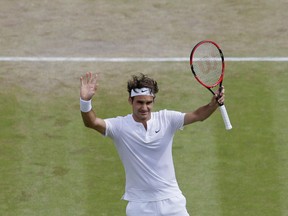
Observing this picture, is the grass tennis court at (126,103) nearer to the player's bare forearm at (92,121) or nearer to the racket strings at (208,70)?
the racket strings at (208,70)

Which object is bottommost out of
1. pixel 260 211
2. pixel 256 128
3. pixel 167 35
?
pixel 260 211

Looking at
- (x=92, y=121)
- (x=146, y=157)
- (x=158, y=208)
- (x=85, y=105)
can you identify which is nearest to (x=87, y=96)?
(x=85, y=105)

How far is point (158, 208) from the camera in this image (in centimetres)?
1390

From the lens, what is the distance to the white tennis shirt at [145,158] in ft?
45.7

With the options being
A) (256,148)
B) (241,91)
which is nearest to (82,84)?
(256,148)

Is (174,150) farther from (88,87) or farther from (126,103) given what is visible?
(88,87)

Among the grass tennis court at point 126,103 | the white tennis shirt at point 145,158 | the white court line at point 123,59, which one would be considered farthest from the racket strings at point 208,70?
the white court line at point 123,59

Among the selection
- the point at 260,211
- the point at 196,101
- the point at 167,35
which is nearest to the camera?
the point at 260,211

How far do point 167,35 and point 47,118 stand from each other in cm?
357

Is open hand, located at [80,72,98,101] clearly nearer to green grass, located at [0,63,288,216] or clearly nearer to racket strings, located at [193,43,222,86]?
racket strings, located at [193,43,222,86]

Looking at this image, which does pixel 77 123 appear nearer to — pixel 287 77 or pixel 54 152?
pixel 54 152

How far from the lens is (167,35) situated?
70.2 ft

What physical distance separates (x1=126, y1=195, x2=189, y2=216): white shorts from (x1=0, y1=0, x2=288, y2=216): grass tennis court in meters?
2.61

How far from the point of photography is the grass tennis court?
1697 centimetres
